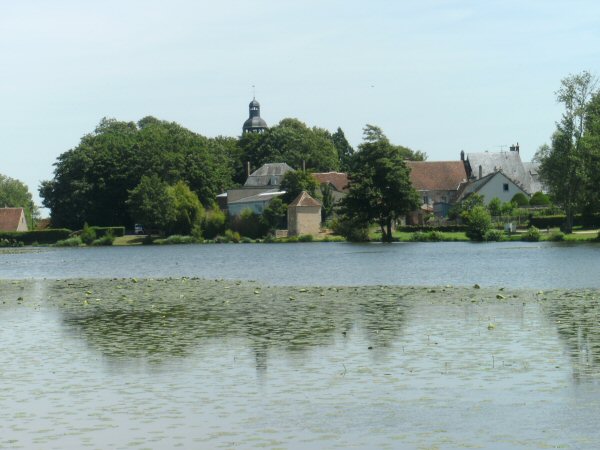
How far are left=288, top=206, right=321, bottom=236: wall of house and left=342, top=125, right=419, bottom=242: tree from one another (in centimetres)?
1403

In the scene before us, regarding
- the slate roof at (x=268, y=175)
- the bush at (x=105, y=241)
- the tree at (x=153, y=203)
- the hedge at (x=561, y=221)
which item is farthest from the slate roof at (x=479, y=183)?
the bush at (x=105, y=241)

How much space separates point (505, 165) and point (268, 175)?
113ft

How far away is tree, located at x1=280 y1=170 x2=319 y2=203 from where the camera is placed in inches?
4793

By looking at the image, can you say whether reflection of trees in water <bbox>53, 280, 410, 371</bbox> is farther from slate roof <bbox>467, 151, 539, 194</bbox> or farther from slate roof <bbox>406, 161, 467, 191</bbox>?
slate roof <bbox>406, 161, 467, 191</bbox>

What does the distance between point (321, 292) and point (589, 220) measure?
217 ft

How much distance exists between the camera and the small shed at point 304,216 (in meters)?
117

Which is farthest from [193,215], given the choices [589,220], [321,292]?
[321,292]

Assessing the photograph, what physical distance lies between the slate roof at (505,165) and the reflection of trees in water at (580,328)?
107 m

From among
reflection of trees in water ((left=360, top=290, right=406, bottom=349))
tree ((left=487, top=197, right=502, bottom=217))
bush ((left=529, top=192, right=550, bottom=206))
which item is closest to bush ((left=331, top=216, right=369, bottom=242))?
tree ((left=487, top=197, right=502, bottom=217))

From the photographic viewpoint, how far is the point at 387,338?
83.0 feet

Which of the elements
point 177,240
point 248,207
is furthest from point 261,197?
point 177,240

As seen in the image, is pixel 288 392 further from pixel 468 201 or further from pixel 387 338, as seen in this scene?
pixel 468 201

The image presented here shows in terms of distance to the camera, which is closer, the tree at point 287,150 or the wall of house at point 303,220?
the wall of house at point 303,220

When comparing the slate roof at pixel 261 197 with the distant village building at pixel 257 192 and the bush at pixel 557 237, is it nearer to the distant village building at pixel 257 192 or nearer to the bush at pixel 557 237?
the distant village building at pixel 257 192
